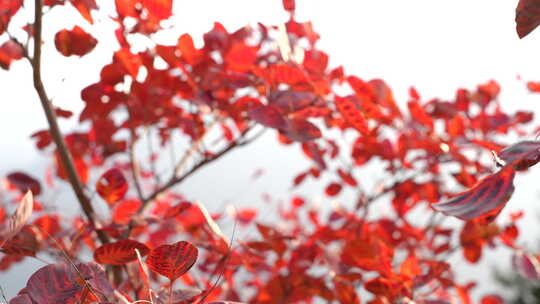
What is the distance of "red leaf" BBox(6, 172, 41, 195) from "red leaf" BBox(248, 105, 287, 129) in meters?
0.65

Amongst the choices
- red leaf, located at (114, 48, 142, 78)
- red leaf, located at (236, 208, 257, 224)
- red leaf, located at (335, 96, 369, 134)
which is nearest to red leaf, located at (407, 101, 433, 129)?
red leaf, located at (335, 96, 369, 134)

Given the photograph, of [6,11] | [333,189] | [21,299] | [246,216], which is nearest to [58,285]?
[21,299]

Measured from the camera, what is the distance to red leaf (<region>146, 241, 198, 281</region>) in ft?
1.42

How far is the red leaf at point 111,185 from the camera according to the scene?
2.62ft

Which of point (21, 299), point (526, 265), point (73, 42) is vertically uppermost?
point (73, 42)

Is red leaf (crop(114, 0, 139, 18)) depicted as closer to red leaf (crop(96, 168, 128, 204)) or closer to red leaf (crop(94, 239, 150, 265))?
red leaf (crop(96, 168, 128, 204))

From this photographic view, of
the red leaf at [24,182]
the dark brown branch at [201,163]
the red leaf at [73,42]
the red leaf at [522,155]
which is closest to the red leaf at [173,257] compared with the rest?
the red leaf at [522,155]

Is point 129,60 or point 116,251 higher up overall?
point 129,60

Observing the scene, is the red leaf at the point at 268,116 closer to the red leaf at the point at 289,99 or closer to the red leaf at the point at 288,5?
the red leaf at the point at 289,99

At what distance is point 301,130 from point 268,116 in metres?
0.05

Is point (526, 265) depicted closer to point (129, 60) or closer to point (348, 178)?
point (348, 178)

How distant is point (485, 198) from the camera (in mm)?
394

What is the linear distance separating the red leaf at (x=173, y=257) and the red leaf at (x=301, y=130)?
335 mm

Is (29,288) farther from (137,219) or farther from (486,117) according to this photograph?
(486,117)
